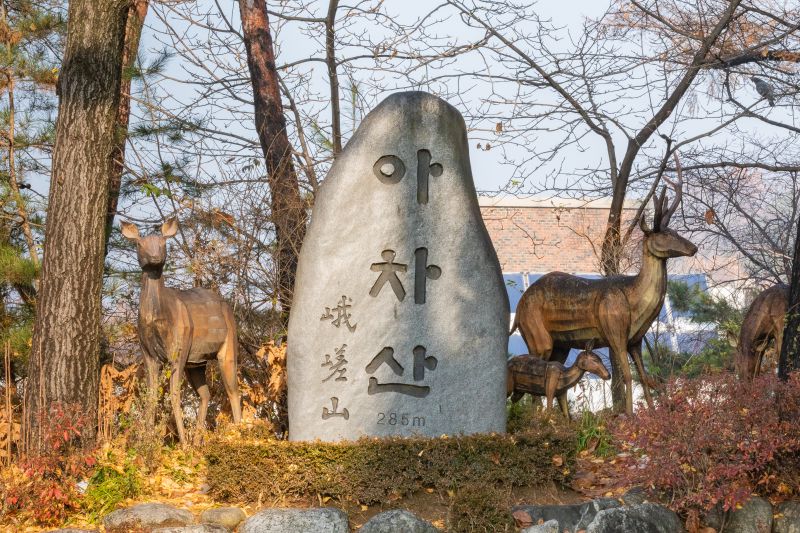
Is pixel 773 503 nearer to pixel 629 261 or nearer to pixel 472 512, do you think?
pixel 472 512

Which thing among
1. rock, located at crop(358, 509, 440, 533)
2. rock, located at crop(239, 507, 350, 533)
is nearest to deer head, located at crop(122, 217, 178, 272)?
rock, located at crop(239, 507, 350, 533)

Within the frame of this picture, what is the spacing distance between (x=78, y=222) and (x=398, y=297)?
3063 mm

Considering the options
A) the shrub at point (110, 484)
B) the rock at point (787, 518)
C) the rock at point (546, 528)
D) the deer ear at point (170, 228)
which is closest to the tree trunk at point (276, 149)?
the deer ear at point (170, 228)

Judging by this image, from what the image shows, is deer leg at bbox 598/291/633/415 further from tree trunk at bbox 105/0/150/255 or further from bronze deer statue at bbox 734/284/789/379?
tree trunk at bbox 105/0/150/255

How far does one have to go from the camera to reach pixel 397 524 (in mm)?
6578

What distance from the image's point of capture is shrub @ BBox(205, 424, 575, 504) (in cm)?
739

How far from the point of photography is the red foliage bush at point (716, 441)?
6879 mm

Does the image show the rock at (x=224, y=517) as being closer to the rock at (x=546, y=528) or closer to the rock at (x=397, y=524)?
the rock at (x=397, y=524)

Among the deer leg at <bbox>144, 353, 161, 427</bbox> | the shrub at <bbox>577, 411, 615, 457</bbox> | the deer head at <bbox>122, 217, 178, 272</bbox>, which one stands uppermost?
the deer head at <bbox>122, 217, 178, 272</bbox>

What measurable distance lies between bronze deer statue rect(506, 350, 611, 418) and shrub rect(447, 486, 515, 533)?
2.26m

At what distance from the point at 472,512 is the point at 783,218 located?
10357 mm

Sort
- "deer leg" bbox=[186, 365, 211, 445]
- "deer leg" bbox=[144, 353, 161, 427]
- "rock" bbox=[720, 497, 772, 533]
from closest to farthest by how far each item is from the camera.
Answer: "rock" bbox=[720, 497, 772, 533]
"deer leg" bbox=[144, 353, 161, 427]
"deer leg" bbox=[186, 365, 211, 445]

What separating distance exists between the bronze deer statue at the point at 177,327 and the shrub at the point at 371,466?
3.84ft

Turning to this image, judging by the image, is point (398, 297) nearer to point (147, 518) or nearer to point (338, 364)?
point (338, 364)
